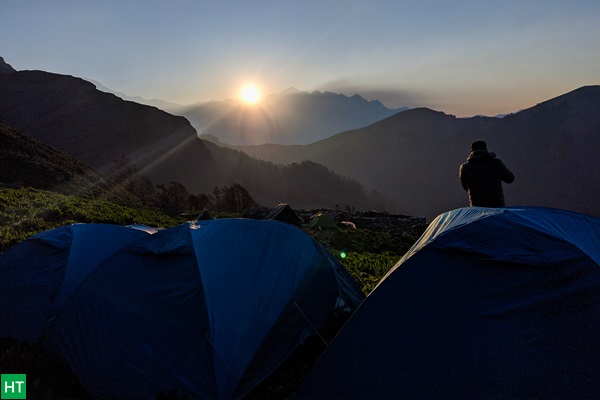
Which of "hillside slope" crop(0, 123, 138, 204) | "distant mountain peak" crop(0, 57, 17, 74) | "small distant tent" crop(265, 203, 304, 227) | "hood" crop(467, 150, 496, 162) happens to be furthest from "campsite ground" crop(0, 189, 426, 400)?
"distant mountain peak" crop(0, 57, 17, 74)

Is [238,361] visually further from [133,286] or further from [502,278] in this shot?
[502,278]

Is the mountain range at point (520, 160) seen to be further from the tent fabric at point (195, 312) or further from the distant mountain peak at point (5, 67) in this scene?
the distant mountain peak at point (5, 67)

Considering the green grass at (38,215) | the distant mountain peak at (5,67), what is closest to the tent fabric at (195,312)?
the green grass at (38,215)

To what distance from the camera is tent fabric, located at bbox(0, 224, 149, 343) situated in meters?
5.12

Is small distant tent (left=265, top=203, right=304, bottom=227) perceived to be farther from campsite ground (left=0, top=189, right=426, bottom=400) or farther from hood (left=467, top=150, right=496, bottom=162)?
hood (left=467, top=150, right=496, bottom=162)

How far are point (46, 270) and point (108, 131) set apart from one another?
99.4 meters

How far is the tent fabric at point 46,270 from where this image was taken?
16.8 ft

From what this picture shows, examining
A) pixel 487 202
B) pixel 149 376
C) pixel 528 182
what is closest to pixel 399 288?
pixel 149 376

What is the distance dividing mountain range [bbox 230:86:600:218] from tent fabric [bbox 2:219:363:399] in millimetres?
117664

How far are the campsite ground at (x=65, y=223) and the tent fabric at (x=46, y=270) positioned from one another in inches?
14.4

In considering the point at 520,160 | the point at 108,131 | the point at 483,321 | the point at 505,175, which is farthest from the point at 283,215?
the point at 520,160

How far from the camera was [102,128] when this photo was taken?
90.7 meters

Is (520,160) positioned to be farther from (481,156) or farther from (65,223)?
(65,223)

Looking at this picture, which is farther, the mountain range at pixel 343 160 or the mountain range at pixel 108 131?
the mountain range at pixel 343 160
